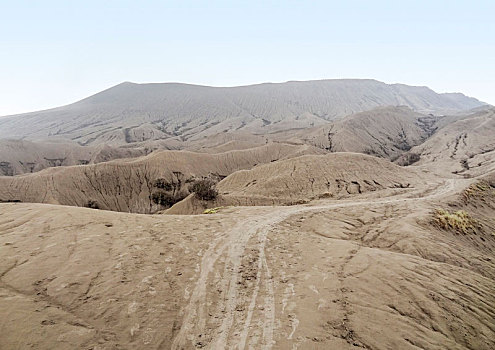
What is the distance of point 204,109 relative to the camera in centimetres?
12600

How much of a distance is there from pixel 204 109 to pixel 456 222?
12163 centimetres

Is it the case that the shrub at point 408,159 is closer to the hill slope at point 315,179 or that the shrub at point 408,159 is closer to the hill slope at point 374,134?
the hill slope at point 374,134

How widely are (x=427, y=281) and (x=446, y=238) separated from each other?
16.0 ft

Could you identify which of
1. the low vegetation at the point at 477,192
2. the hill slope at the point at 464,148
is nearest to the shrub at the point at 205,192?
the low vegetation at the point at 477,192

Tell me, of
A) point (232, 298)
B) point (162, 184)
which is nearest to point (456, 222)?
point (232, 298)

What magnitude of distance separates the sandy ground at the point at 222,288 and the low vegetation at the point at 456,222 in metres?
1.74

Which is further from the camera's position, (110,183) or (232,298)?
(110,183)

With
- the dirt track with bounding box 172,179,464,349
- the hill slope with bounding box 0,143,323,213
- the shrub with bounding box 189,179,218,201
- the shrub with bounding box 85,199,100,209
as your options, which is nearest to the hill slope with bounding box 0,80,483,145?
the hill slope with bounding box 0,143,323,213

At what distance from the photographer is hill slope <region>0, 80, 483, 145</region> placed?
10019cm

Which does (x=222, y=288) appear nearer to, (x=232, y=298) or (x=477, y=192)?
(x=232, y=298)

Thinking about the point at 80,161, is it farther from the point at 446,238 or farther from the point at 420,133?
the point at 420,133

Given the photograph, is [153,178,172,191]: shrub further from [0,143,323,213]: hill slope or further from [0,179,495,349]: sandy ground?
[0,179,495,349]: sandy ground

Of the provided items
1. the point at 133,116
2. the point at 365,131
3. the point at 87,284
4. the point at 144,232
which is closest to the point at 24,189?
the point at 144,232

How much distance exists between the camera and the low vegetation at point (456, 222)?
11.5 metres
